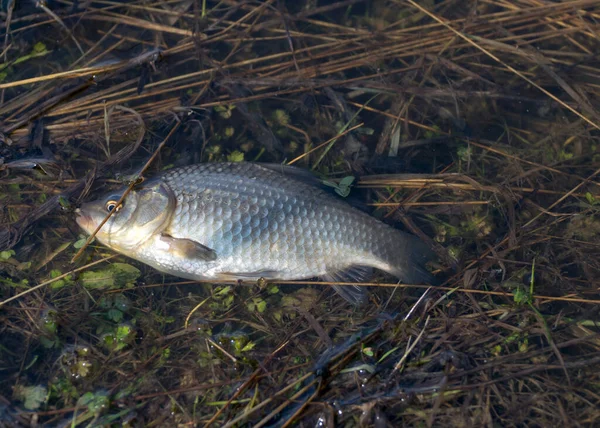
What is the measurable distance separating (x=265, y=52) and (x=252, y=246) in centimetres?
202

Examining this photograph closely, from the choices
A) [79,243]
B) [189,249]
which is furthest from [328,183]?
[79,243]

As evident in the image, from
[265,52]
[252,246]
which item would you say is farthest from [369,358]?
[265,52]

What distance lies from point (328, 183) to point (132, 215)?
1.36 m

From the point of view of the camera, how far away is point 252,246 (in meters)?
3.28

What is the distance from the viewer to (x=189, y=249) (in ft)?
10.5

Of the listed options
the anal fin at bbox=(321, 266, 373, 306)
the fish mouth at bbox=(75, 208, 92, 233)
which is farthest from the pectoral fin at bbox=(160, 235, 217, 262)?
the anal fin at bbox=(321, 266, 373, 306)

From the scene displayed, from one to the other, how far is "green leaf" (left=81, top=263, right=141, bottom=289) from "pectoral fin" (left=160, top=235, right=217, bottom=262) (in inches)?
15.3

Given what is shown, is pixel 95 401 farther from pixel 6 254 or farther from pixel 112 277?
pixel 6 254

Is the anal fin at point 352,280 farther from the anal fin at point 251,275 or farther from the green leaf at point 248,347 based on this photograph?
the green leaf at point 248,347

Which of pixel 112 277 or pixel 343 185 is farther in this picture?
pixel 343 185

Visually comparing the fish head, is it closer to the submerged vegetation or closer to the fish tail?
the submerged vegetation

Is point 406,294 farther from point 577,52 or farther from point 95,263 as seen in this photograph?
point 577,52

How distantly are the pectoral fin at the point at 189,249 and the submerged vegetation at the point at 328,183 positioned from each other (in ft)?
1.14

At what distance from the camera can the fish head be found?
324 centimetres
